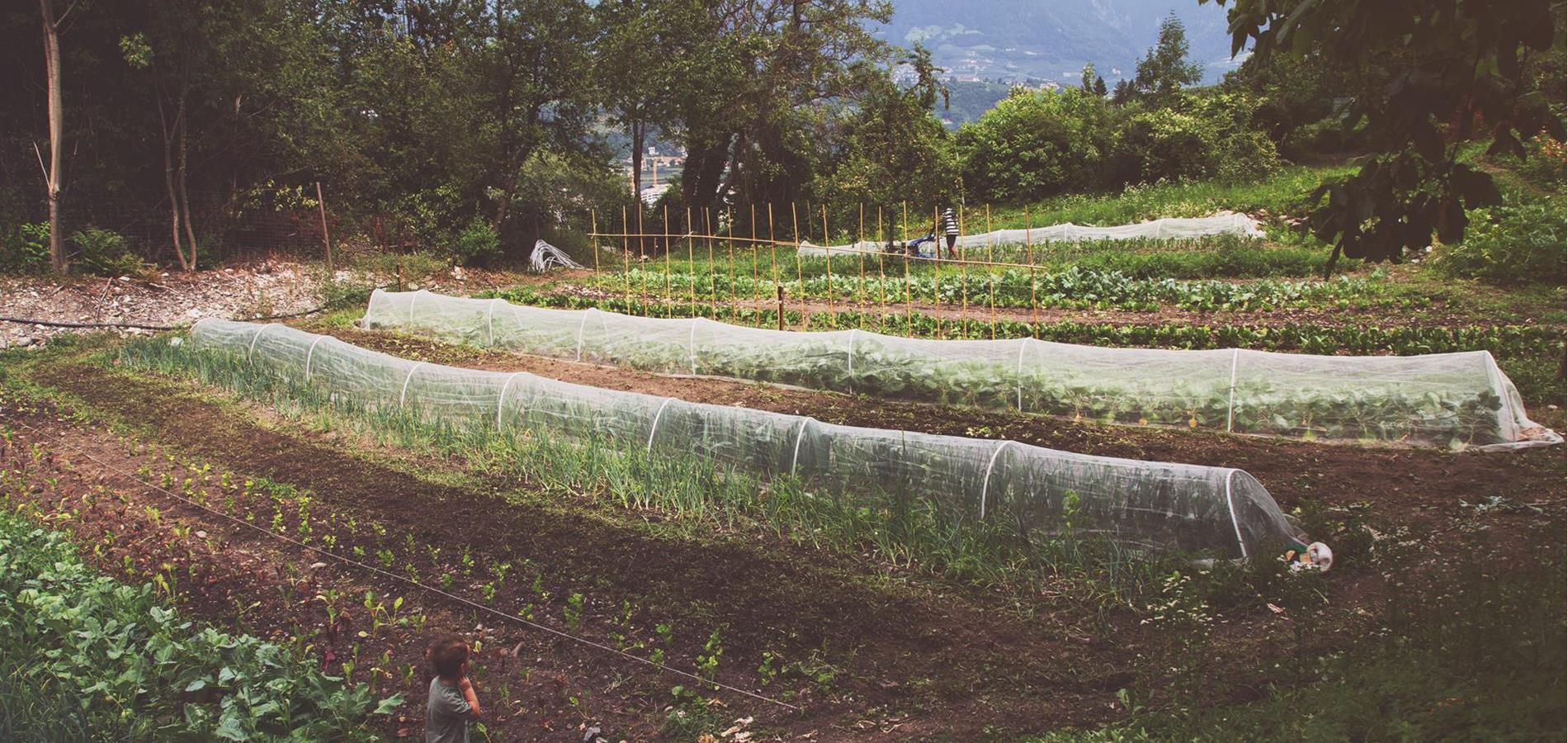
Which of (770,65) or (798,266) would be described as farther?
(770,65)

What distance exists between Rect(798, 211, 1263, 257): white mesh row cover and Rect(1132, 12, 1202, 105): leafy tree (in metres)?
17.4

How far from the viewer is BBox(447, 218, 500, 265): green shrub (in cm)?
1870

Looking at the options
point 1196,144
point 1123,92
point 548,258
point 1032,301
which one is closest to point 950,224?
point 1032,301

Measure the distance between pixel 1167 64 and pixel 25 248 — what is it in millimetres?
32183

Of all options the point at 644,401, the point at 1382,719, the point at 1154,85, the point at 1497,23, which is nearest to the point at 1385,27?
the point at 1497,23

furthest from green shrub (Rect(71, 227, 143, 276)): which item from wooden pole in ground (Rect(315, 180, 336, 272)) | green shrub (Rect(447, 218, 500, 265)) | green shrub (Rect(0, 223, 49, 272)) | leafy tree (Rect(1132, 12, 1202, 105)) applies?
leafy tree (Rect(1132, 12, 1202, 105))

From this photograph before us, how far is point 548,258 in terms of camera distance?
1994cm

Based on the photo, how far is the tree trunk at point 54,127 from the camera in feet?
44.8

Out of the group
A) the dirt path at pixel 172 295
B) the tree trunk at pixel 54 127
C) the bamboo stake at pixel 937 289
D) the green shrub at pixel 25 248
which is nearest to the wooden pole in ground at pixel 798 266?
the bamboo stake at pixel 937 289

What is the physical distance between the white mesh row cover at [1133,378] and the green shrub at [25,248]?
916cm

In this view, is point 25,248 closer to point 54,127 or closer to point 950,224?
point 54,127

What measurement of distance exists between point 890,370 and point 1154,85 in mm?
30024

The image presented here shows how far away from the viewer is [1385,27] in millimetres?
2924

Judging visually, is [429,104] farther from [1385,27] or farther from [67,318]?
[1385,27]
